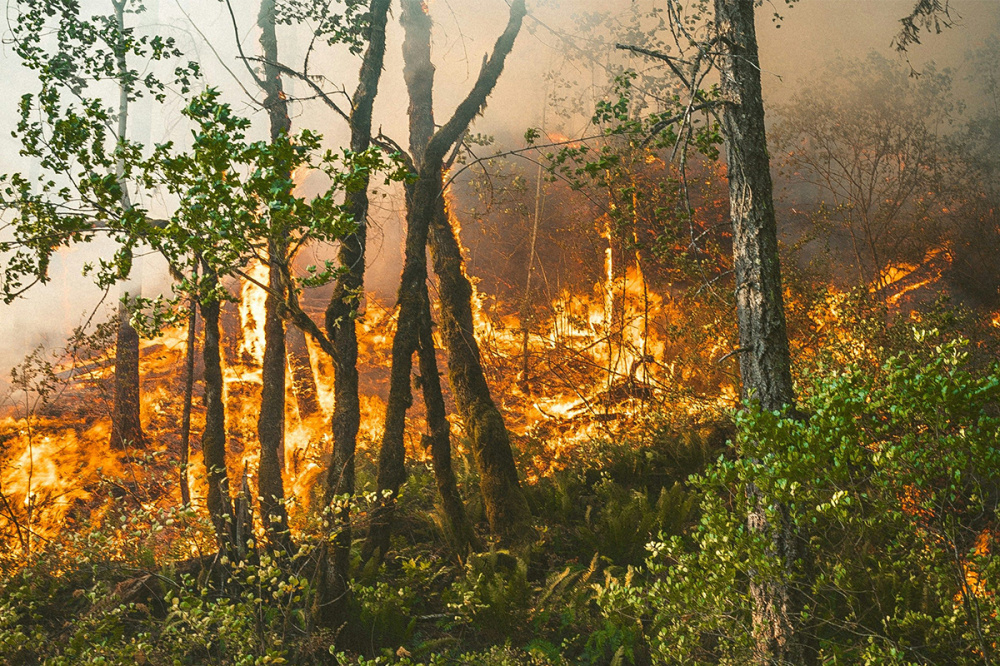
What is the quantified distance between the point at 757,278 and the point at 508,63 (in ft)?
44.3

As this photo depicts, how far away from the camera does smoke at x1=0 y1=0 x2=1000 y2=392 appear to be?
1286 cm

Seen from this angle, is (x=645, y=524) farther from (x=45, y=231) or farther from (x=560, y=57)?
(x=560, y=57)

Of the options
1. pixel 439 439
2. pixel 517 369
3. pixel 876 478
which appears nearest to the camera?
pixel 876 478

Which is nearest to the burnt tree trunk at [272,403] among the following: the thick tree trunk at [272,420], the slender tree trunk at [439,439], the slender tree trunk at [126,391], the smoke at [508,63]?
the thick tree trunk at [272,420]

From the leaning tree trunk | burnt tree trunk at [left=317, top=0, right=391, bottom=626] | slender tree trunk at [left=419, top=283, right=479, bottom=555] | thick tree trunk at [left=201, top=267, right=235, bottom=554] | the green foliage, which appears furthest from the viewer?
slender tree trunk at [left=419, top=283, right=479, bottom=555]

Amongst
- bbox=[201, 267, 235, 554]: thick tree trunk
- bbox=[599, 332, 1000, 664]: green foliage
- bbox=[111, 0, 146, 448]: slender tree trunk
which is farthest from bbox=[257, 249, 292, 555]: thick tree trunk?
bbox=[111, 0, 146, 448]: slender tree trunk

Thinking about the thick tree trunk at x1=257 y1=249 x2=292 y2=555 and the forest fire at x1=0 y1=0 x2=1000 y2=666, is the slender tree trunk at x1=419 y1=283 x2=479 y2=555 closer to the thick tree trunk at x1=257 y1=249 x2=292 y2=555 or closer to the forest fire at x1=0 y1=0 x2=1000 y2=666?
the forest fire at x1=0 y1=0 x2=1000 y2=666

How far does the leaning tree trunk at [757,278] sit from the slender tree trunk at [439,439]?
2.78 m

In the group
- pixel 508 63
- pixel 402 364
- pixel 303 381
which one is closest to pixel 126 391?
pixel 303 381

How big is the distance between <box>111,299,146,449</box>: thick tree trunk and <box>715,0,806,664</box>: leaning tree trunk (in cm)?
1106

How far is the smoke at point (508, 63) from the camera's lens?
12859 mm

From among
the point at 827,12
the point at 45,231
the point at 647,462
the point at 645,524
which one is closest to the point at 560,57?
the point at 827,12

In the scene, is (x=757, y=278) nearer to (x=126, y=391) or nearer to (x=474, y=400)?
(x=474, y=400)

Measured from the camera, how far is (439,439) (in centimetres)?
580
